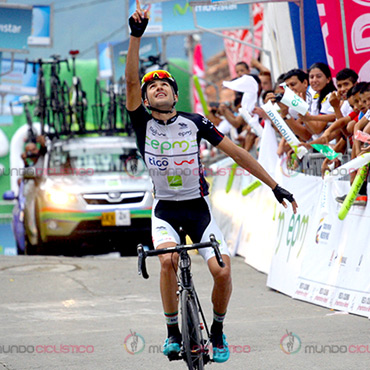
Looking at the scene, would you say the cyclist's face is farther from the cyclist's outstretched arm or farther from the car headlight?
the car headlight

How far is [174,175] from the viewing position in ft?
18.9

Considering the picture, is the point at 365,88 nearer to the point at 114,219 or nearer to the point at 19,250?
the point at 114,219

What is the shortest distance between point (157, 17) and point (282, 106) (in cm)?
1238

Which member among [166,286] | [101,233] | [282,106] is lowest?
[101,233]

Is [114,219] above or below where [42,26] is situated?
below

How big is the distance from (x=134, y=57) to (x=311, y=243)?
4.43 meters

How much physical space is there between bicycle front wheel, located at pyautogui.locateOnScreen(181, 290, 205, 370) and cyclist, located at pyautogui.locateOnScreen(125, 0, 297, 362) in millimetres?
303

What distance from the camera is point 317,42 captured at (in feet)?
41.4

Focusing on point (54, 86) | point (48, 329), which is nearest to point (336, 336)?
point (48, 329)

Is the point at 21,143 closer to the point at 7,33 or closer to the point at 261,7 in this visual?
the point at 7,33

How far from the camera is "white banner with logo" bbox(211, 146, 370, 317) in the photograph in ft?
27.0

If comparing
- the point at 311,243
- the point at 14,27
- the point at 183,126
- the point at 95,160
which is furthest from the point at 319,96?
the point at 14,27

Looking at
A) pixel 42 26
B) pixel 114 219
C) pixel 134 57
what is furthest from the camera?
pixel 42 26

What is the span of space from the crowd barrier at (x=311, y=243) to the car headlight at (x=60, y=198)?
320 centimetres
